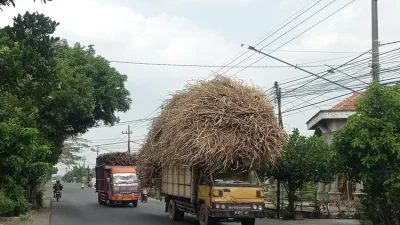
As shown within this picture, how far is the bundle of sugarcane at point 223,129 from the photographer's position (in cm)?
1753

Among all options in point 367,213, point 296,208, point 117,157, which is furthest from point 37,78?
point 117,157

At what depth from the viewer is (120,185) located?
34.6m

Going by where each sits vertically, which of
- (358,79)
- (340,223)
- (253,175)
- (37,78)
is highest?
(358,79)

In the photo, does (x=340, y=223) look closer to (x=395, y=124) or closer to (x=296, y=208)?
(x=296, y=208)

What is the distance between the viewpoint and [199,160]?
17.5m

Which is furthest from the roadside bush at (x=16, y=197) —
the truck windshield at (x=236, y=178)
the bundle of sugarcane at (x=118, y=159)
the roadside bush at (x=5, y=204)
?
the bundle of sugarcane at (x=118, y=159)

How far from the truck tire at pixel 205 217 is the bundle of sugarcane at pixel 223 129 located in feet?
4.60

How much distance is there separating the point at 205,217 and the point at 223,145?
249 centimetres

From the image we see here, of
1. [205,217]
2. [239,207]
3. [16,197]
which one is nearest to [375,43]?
[239,207]

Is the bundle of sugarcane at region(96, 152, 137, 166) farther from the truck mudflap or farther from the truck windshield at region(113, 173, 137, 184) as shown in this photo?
the truck mudflap

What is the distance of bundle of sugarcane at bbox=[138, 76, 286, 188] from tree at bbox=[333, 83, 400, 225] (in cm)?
226

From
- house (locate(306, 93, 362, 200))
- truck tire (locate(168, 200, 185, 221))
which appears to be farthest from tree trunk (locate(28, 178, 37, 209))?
house (locate(306, 93, 362, 200))

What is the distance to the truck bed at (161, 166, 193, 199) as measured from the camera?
63.4 feet

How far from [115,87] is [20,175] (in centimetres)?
974
